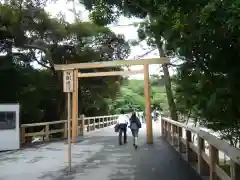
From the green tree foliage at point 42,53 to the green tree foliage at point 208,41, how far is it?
12.0m

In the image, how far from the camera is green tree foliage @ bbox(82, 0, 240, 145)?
147 inches

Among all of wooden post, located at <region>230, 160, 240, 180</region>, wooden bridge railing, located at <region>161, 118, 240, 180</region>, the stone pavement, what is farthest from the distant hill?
wooden post, located at <region>230, 160, 240, 180</region>

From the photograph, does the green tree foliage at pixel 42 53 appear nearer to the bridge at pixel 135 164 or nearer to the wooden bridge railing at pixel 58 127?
the wooden bridge railing at pixel 58 127

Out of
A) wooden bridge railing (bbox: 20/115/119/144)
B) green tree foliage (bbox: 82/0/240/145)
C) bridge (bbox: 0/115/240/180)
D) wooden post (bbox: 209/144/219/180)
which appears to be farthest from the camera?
wooden bridge railing (bbox: 20/115/119/144)

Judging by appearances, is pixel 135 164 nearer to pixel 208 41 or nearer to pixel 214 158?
pixel 214 158

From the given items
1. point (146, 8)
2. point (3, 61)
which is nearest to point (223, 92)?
point (146, 8)

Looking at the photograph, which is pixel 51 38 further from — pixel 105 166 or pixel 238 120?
pixel 238 120

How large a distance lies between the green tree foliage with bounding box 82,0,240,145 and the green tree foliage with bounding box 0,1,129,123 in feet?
39.4

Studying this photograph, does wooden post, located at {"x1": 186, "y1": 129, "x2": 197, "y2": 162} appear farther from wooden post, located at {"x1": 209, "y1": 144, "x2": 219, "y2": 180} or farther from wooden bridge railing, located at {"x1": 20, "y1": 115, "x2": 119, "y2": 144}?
wooden bridge railing, located at {"x1": 20, "y1": 115, "x2": 119, "y2": 144}

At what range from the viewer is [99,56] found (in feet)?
71.9

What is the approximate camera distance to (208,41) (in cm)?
427

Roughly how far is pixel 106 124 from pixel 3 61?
15104 millimetres

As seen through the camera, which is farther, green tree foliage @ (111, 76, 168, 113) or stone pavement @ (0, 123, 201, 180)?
green tree foliage @ (111, 76, 168, 113)

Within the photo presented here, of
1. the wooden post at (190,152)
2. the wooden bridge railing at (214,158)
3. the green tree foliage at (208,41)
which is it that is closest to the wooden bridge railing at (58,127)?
the wooden post at (190,152)
